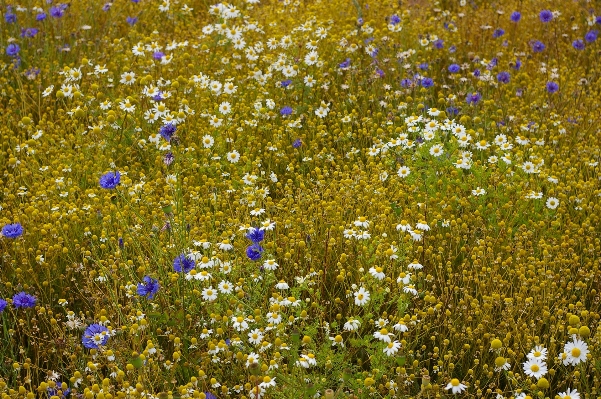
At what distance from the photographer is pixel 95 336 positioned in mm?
2750

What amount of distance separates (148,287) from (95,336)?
Answer: 31 cm

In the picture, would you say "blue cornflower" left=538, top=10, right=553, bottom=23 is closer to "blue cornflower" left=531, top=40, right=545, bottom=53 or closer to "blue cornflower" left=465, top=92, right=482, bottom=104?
"blue cornflower" left=531, top=40, right=545, bottom=53

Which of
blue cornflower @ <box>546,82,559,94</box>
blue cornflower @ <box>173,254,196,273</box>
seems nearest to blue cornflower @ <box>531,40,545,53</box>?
blue cornflower @ <box>546,82,559,94</box>

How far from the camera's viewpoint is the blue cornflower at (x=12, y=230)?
132 inches

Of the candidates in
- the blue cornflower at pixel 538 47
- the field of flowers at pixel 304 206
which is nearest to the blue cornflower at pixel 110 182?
the field of flowers at pixel 304 206

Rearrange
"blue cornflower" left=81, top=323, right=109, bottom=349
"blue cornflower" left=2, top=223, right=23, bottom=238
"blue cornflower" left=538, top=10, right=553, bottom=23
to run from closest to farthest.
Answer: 1. "blue cornflower" left=81, top=323, right=109, bottom=349
2. "blue cornflower" left=2, top=223, right=23, bottom=238
3. "blue cornflower" left=538, top=10, right=553, bottom=23

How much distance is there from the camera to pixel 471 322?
3158mm

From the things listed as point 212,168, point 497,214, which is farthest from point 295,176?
point 497,214

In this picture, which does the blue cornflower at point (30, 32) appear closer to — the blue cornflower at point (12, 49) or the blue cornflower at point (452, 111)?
the blue cornflower at point (12, 49)

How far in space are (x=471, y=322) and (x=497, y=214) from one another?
687 millimetres

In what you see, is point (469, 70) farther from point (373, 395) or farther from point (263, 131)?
point (373, 395)

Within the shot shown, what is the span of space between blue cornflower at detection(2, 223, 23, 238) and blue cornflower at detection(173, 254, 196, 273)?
85 cm

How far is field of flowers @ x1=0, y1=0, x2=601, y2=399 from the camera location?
9.18ft

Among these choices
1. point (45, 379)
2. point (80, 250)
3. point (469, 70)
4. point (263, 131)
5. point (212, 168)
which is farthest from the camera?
point (469, 70)
